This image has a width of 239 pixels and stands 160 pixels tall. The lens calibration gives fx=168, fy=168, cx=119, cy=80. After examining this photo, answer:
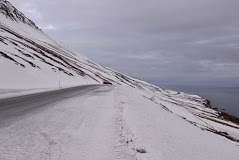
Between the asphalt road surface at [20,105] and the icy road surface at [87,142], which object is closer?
the icy road surface at [87,142]

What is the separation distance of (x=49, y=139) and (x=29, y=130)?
1183mm

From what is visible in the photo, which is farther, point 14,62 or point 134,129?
point 14,62

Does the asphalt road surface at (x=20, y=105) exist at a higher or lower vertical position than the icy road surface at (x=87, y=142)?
higher

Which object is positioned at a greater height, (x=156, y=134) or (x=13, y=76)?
(x=13, y=76)

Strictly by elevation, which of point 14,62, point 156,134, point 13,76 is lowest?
point 156,134

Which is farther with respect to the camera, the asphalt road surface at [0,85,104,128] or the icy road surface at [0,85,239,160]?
the asphalt road surface at [0,85,104,128]

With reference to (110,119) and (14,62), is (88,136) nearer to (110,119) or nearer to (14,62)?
(110,119)

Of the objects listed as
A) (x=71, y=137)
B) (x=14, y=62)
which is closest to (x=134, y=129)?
(x=71, y=137)

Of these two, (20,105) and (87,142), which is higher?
(20,105)

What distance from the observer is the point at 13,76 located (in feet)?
98.3

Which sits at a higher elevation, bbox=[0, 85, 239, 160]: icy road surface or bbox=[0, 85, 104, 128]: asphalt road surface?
bbox=[0, 85, 104, 128]: asphalt road surface

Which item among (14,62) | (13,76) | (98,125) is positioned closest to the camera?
(98,125)

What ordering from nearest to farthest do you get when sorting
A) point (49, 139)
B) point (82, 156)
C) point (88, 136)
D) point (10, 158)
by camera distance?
point (10, 158)
point (82, 156)
point (49, 139)
point (88, 136)

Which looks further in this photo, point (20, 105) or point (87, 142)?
point (20, 105)
